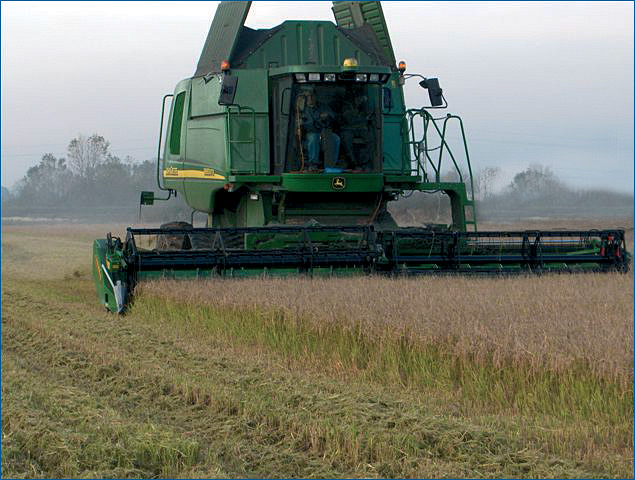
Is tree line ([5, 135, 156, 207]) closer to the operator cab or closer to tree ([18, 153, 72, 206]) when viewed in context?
tree ([18, 153, 72, 206])

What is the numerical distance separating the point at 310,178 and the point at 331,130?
24.8 inches

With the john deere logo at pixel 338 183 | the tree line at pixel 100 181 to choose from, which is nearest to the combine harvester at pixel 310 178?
the john deere logo at pixel 338 183

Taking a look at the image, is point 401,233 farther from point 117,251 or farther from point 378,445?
point 378,445

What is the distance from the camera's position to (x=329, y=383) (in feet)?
18.9

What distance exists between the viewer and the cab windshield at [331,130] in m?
10.4

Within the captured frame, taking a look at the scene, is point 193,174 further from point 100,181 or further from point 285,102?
point 100,181

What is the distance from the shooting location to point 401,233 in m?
9.64

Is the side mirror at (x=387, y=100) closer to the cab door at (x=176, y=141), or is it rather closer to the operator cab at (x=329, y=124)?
the operator cab at (x=329, y=124)

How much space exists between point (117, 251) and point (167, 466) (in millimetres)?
5004

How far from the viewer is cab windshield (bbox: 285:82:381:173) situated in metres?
10.4

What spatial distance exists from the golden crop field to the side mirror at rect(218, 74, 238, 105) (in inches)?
94.0

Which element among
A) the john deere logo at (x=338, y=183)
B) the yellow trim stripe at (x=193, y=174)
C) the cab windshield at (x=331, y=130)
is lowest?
the john deere logo at (x=338, y=183)

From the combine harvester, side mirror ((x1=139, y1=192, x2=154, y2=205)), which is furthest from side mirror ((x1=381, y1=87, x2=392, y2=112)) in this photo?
side mirror ((x1=139, y1=192, x2=154, y2=205))

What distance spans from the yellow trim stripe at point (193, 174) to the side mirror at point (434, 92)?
254cm
